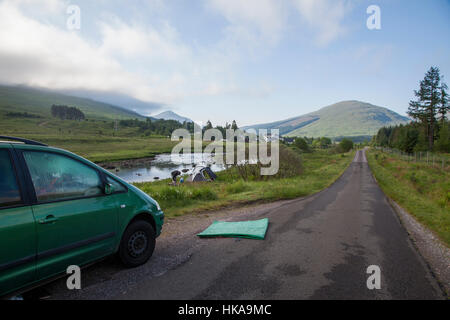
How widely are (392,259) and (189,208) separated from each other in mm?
6562

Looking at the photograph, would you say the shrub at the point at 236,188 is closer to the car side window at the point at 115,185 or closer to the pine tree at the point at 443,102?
the car side window at the point at 115,185

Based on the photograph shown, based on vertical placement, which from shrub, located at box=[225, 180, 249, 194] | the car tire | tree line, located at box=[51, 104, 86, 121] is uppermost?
tree line, located at box=[51, 104, 86, 121]

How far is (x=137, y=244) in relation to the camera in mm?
4473

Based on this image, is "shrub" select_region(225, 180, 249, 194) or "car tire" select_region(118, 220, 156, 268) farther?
"shrub" select_region(225, 180, 249, 194)

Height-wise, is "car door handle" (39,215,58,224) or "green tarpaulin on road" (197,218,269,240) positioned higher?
"car door handle" (39,215,58,224)

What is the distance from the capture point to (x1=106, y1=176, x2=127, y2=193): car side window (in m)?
4.21

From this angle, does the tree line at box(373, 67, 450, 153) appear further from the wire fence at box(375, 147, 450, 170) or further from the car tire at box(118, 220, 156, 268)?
the car tire at box(118, 220, 156, 268)

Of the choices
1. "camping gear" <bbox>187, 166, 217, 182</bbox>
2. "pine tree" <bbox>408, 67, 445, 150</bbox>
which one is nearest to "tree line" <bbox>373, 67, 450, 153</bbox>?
"pine tree" <bbox>408, 67, 445, 150</bbox>

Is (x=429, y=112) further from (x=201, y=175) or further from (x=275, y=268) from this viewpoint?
(x=275, y=268)

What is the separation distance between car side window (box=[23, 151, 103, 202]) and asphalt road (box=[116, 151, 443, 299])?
161 cm

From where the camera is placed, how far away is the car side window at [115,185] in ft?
13.8

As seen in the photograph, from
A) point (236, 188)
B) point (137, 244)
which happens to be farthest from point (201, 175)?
point (137, 244)

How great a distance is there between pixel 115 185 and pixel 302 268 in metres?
3.49
